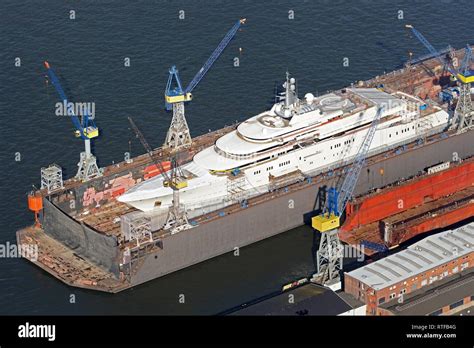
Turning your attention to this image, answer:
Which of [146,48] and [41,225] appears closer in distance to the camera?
[41,225]

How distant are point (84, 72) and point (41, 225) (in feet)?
121

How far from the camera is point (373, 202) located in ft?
535

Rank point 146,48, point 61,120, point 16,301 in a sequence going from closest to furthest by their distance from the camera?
point 16,301
point 61,120
point 146,48

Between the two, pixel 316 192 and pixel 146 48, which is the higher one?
pixel 146 48

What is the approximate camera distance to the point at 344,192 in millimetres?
160375

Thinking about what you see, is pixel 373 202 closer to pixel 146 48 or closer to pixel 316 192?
pixel 316 192

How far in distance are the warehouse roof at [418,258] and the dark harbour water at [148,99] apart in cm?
1226

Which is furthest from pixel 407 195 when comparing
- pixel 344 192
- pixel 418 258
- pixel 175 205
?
pixel 175 205

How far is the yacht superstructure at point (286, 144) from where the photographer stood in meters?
159

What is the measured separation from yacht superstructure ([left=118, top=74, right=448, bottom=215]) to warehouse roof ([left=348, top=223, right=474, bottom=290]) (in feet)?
77.4

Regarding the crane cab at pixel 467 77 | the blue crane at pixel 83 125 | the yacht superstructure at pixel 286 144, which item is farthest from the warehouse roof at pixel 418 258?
the blue crane at pixel 83 125

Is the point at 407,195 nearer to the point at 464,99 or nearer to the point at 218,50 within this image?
the point at 464,99

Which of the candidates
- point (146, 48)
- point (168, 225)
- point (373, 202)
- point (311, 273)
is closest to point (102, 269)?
point (168, 225)

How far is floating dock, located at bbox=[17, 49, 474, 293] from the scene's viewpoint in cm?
15062
